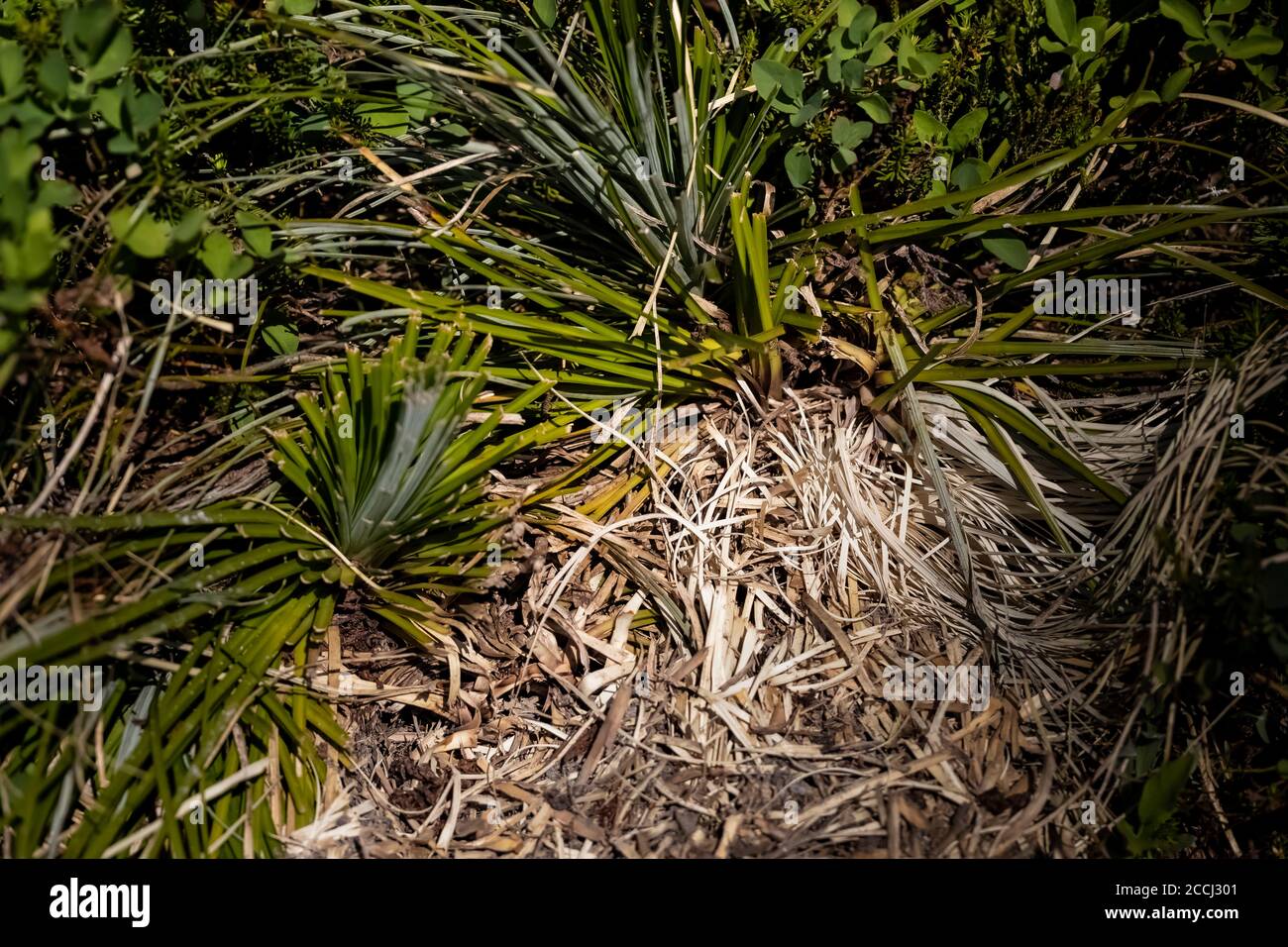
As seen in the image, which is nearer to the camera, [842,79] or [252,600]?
[252,600]

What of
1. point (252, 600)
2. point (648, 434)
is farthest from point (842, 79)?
point (252, 600)

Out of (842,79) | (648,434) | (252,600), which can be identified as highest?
(842,79)

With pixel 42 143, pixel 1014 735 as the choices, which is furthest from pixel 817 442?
pixel 42 143

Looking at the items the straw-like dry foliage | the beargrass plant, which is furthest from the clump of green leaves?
the beargrass plant

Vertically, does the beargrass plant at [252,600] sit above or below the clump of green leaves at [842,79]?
below

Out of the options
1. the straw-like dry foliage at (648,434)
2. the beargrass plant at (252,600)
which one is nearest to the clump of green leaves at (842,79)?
the straw-like dry foliage at (648,434)

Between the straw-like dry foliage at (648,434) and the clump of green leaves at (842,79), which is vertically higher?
the clump of green leaves at (842,79)

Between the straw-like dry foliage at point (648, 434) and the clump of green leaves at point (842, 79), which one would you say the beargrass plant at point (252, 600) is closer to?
the straw-like dry foliage at point (648, 434)

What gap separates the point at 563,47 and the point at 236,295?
2.82 ft

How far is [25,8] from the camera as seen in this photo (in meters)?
1.67

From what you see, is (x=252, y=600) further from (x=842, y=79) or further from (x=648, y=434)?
(x=842, y=79)

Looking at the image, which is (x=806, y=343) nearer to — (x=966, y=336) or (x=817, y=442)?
(x=817, y=442)

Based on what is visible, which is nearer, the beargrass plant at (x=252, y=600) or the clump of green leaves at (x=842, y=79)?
the beargrass plant at (x=252, y=600)

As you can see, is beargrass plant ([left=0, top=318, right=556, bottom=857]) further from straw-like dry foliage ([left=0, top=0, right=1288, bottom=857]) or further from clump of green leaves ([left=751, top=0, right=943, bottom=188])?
clump of green leaves ([left=751, top=0, right=943, bottom=188])
